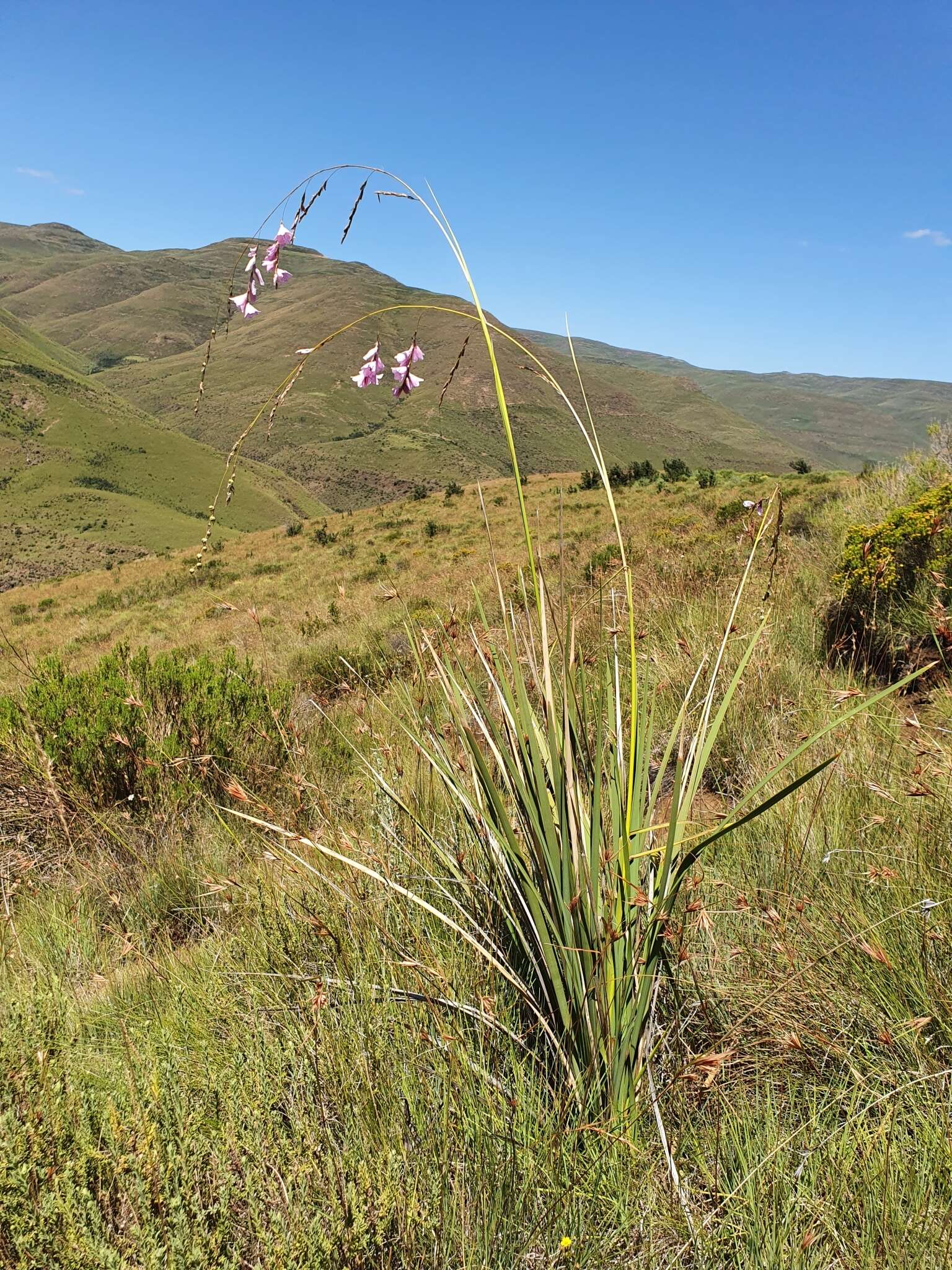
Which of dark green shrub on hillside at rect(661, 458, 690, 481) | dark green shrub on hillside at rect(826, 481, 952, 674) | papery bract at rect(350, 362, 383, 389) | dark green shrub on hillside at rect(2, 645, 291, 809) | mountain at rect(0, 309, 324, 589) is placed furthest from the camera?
mountain at rect(0, 309, 324, 589)

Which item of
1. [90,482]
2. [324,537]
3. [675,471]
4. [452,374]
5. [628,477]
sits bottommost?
[324,537]

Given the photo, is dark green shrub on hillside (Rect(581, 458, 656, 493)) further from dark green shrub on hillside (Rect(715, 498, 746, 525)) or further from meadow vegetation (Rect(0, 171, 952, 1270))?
meadow vegetation (Rect(0, 171, 952, 1270))

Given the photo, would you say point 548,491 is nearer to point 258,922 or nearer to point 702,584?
point 702,584

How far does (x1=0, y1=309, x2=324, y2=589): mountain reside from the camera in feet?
251

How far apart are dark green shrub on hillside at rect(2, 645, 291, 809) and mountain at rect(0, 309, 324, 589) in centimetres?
6919

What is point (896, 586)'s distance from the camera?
14.3 feet

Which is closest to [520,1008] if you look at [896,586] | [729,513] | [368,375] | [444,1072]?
[444,1072]

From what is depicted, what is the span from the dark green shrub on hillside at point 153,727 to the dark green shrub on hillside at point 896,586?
10.3ft

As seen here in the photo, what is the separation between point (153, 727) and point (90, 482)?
109m

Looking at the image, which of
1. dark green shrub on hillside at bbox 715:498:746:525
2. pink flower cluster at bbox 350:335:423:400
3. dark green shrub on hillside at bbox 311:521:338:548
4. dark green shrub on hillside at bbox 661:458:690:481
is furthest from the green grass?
dark green shrub on hillside at bbox 311:521:338:548

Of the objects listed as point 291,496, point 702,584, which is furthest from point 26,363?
point 702,584

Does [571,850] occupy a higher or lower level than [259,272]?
lower

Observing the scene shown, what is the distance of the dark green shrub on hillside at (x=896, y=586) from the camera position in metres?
3.93

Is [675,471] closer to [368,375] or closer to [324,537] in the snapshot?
[324,537]
